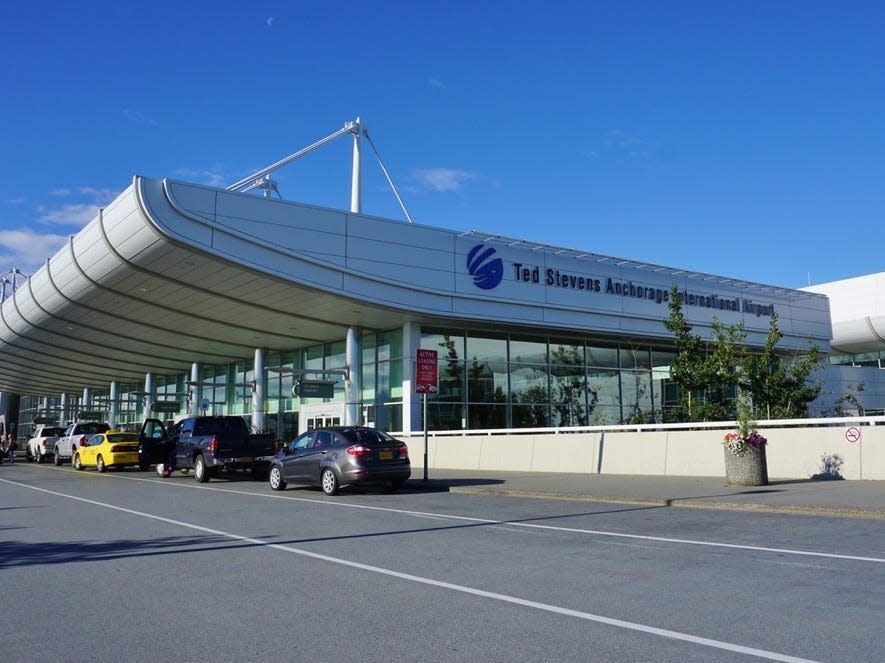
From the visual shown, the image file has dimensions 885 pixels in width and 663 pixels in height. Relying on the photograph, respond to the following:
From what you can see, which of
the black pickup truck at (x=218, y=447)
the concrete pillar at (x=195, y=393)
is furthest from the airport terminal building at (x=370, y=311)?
the black pickup truck at (x=218, y=447)

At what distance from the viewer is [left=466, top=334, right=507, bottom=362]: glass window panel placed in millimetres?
34719

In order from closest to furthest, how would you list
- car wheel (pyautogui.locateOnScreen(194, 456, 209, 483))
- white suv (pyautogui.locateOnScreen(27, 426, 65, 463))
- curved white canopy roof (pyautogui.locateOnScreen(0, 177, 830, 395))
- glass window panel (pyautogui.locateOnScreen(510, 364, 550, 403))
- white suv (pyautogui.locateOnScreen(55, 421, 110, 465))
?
car wheel (pyautogui.locateOnScreen(194, 456, 209, 483)) → curved white canopy roof (pyautogui.locateOnScreen(0, 177, 830, 395)) → glass window panel (pyautogui.locateOnScreen(510, 364, 550, 403)) → white suv (pyautogui.locateOnScreen(55, 421, 110, 465)) → white suv (pyautogui.locateOnScreen(27, 426, 65, 463))

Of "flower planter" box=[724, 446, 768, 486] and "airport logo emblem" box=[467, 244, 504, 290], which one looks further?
Result: "airport logo emblem" box=[467, 244, 504, 290]

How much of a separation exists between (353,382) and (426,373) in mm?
13829

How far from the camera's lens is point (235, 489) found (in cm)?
2009

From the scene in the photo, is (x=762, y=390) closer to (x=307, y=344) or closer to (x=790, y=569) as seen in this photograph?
(x=790, y=569)

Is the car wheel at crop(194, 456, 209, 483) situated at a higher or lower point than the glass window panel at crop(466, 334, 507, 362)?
lower

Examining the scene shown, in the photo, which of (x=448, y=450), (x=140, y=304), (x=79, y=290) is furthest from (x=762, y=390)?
(x=79, y=290)

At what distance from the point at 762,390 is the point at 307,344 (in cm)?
2385

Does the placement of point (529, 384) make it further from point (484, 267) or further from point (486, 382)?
point (484, 267)

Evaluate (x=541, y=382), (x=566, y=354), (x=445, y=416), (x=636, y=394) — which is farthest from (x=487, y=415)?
(x=636, y=394)

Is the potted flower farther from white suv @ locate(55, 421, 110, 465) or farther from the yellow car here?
white suv @ locate(55, 421, 110, 465)

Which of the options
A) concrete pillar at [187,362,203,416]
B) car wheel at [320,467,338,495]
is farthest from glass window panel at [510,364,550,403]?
concrete pillar at [187,362,203,416]

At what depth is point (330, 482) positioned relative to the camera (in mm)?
17688
